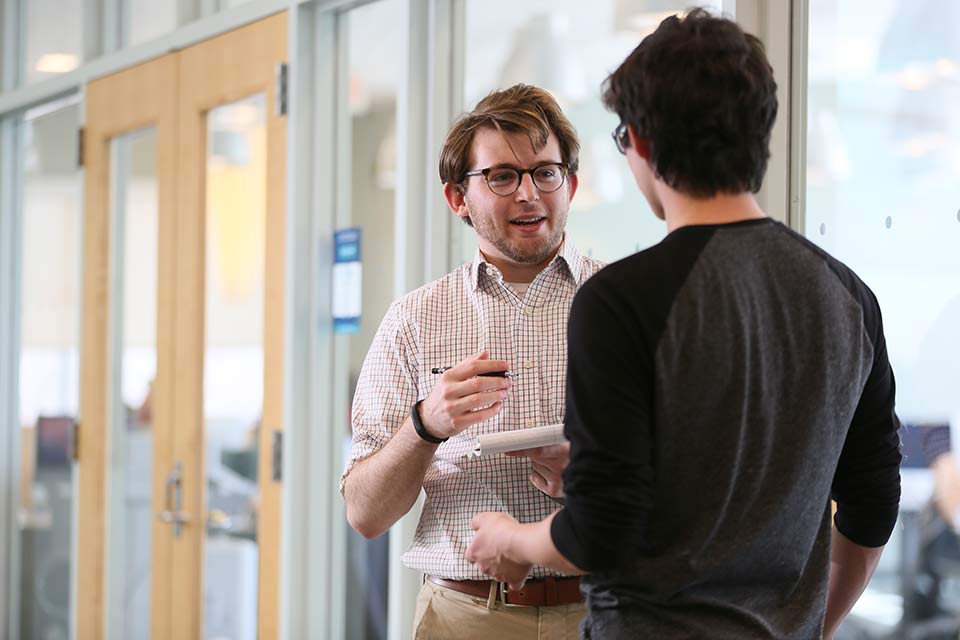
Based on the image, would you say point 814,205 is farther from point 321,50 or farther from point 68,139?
point 68,139

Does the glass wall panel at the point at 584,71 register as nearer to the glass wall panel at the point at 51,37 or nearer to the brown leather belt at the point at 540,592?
the brown leather belt at the point at 540,592

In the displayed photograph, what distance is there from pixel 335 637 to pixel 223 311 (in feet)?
3.67

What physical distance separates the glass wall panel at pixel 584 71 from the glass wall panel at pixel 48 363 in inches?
89.7

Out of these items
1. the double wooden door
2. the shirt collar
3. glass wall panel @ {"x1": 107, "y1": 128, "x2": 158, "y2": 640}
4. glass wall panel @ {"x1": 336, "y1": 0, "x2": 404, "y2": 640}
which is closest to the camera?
the shirt collar

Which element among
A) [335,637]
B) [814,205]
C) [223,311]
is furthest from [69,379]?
[814,205]

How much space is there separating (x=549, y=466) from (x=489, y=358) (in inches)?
8.2

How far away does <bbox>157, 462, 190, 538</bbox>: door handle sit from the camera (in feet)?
12.8

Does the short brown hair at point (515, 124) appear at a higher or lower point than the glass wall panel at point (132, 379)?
higher

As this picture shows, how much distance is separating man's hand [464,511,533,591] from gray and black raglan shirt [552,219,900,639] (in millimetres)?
104

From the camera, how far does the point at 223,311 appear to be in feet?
12.5

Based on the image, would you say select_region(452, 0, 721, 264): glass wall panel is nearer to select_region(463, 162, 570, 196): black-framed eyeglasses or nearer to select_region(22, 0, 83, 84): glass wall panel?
select_region(463, 162, 570, 196): black-framed eyeglasses

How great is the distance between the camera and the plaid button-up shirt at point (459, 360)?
6.17 feet

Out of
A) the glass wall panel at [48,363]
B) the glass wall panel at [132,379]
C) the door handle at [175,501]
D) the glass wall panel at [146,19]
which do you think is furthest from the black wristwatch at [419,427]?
the glass wall panel at [48,363]

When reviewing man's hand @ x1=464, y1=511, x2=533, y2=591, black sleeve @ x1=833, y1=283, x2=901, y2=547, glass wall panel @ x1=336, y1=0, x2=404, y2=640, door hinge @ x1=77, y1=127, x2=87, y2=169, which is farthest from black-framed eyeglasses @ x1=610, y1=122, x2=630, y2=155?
door hinge @ x1=77, y1=127, x2=87, y2=169
